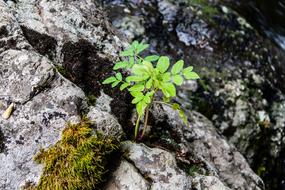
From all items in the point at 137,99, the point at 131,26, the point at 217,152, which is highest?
the point at 137,99

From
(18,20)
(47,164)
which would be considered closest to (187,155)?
(47,164)

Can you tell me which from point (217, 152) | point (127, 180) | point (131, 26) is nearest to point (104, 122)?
point (127, 180)

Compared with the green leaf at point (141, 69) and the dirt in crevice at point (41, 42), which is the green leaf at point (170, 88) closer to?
the green leaf at point (141, 69)

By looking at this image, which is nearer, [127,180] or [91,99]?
[127,180]

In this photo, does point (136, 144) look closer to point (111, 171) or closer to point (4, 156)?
point (111, 171)

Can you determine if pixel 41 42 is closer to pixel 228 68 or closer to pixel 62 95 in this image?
pixel 62 95
